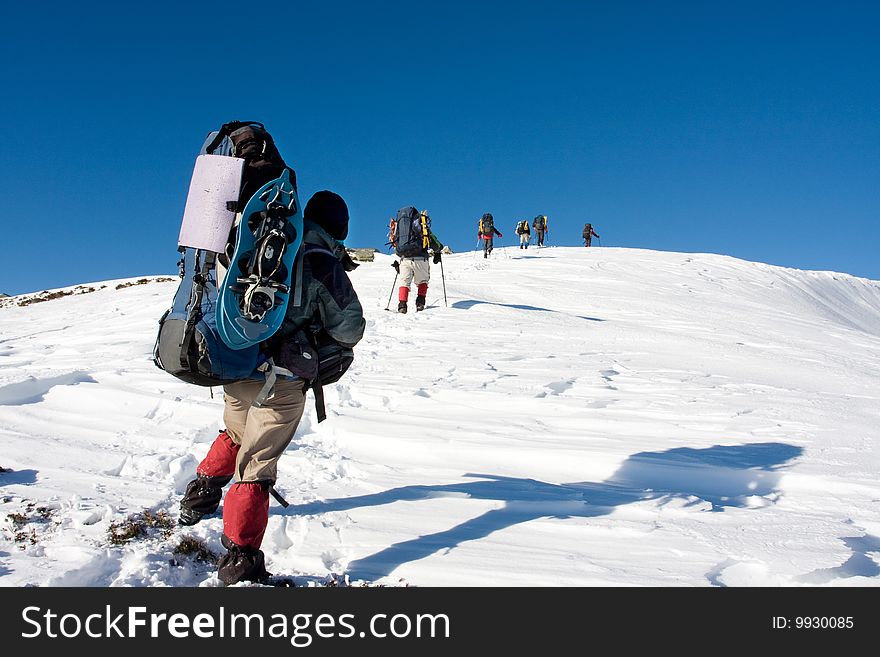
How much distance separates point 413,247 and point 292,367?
31.7 ft

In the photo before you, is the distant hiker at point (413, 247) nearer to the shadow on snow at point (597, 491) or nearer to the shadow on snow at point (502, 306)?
the shadow on snow at point (502, 306)

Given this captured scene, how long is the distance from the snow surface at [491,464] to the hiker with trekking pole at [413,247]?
206cm

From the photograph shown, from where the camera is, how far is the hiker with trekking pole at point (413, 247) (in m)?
12.6

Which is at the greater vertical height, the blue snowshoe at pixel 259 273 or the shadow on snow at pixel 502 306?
the shadow on snow at pixel 502 306

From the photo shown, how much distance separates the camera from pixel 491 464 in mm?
5094

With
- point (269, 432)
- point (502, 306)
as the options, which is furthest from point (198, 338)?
point (502, 306)

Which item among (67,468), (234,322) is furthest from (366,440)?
(234,322)

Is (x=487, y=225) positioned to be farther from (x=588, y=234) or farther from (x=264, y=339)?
(x=264, y=339)

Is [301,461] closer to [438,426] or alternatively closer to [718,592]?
[438,426]

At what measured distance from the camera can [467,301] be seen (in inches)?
597

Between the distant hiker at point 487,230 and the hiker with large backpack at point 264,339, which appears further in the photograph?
the distant hiker at point 487,230

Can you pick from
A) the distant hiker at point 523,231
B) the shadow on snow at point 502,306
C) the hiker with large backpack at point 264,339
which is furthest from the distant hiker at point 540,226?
the hiker with large backpack at point 264,339

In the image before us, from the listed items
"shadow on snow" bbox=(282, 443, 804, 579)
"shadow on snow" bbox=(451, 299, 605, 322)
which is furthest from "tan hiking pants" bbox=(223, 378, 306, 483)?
"shadow on snow" bbox=(451, 299, 605, 322)

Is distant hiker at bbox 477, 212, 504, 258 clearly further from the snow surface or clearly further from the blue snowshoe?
the blue snowshoe
